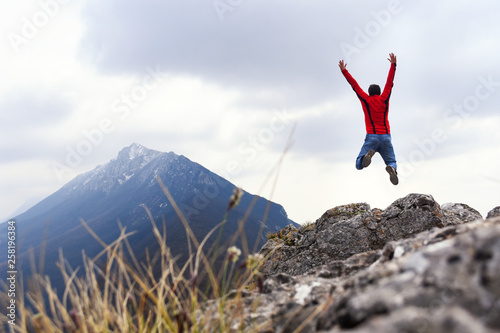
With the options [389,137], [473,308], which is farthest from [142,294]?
[389,137]

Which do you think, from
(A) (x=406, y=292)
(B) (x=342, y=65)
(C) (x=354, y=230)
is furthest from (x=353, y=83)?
(A) (x=406, y=292)

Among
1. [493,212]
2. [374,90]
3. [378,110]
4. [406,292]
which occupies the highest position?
[374,90]

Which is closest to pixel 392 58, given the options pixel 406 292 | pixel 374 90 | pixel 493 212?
pixel 374 90

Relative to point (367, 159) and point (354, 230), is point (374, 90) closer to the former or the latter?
point (367, 159)

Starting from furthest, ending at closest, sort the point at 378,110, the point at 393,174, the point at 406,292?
the point at 378,110 < the point at 393,174 < the point at 406,292

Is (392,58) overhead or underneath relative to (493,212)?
overhead

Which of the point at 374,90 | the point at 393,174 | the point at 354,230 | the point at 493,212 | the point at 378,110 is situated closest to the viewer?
the point at 493,212

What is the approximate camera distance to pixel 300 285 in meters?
2.71

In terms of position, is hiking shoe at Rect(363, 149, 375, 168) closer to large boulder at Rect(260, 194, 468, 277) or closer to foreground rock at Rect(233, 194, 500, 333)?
large boulder at Rect(260, 194, 468, 277)

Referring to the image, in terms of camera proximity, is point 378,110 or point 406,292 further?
point 378,110

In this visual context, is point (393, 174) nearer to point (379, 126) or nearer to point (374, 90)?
point (379, 126)

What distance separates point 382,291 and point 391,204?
277 inches

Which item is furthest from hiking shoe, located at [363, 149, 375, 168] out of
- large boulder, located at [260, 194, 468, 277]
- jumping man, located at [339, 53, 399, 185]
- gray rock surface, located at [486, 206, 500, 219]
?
gray rock surface, located at [486, 206, 500, 219]

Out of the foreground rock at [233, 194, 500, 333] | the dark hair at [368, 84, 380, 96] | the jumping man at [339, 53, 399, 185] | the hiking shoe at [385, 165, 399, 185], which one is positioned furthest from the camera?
the dark hair at [368, 84, 380, 96]
